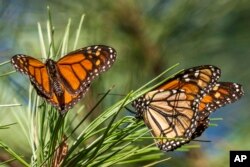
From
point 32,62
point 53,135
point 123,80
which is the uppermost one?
point 123,80

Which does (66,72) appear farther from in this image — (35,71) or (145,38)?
(145,38)

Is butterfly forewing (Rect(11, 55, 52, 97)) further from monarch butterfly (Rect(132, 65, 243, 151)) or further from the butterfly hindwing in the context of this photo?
the butterfly hindwing

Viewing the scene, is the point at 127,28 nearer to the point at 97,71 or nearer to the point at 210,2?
the point at 210,2

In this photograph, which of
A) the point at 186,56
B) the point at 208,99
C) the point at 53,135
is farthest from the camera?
the point at 186,56

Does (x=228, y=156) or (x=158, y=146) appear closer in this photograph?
(x=158, y=146)

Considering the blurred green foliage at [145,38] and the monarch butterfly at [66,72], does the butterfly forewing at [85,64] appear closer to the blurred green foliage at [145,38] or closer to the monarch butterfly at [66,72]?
the monarch butterfly at [66,72]

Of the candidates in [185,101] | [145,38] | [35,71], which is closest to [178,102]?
[185,101]

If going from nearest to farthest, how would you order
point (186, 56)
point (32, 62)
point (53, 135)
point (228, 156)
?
point (53, 135), point (32, 62), point (186, 56), point (228, 156)

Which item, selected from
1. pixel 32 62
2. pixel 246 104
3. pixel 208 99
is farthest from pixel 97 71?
pixel 246 104
